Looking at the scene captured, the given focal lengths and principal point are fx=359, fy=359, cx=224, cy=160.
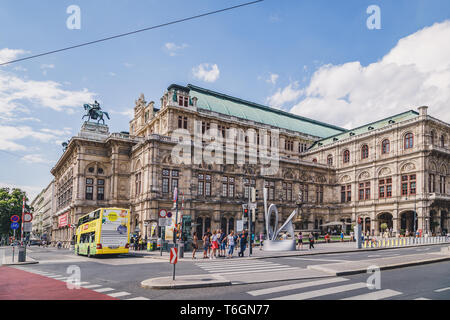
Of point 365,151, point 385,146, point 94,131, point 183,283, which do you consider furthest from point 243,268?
point 365,151

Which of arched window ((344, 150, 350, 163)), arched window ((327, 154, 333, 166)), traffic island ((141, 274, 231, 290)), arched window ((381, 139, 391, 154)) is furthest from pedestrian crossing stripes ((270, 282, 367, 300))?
arched window ((327, 154, 333, 166))

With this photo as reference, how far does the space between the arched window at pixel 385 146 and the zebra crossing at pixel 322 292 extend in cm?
5281

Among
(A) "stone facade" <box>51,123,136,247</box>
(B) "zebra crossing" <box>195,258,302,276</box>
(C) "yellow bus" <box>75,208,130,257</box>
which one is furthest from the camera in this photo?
(A) "stone facade" <box>51,123,136,247</box>

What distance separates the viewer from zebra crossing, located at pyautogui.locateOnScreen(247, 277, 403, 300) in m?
10.6

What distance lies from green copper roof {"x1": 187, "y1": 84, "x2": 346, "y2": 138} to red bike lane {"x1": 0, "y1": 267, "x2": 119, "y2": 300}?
162ft

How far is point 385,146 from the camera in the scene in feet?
201

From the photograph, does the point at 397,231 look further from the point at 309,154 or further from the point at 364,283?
the point at 364,283

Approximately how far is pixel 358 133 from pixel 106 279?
62863 millimetres

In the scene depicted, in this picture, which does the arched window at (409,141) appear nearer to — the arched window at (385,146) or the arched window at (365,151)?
the arched window at (385,146)

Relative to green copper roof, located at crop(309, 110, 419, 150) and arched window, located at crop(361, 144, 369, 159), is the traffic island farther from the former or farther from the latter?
arched window, located at crop(361, 144, 369, 159)

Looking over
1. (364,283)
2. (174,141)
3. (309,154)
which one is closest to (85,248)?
(174,141)

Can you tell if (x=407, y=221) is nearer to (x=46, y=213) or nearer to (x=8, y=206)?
(x=8, y=206)

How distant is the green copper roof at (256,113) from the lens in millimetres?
65625
